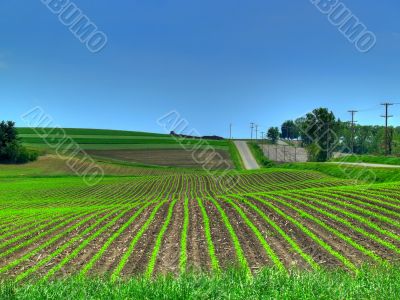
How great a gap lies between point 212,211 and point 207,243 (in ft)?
25.0

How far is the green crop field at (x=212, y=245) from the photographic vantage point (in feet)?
26.8

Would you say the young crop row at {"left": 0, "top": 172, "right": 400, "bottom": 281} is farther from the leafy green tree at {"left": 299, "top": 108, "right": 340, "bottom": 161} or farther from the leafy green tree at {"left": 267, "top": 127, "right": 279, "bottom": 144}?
the leafy green tree at {"left": 267, "top": 127, "right": 279, "bottom": 144}

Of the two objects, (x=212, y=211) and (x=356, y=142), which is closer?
(x=212, y=211)

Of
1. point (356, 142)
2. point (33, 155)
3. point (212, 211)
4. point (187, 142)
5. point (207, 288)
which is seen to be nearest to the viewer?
point (207, 288)

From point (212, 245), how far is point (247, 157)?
10003 cm

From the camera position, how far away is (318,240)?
51.1 ft

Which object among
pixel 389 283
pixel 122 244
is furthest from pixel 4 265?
pixel 389 283

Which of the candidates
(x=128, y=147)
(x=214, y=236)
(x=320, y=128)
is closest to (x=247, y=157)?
(x=320, y=128)

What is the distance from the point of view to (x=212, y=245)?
618 inches

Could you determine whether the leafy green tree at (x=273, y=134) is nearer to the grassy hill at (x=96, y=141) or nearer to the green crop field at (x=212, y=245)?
the grassy hill at (x=96, y=141)

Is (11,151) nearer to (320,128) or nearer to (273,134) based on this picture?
(320,128)

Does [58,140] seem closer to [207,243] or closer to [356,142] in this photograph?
[356,142]

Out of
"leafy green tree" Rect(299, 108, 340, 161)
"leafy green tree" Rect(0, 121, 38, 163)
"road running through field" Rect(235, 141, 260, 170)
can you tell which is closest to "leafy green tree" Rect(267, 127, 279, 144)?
"road running through field" Rect(235, 141, 260, 170)

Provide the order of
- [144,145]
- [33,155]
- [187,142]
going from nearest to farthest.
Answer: [33,155] < [144,145] < [187,142]
